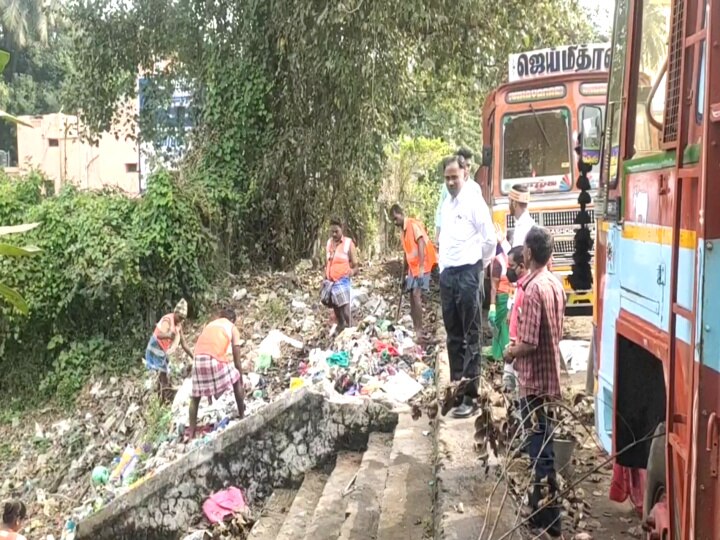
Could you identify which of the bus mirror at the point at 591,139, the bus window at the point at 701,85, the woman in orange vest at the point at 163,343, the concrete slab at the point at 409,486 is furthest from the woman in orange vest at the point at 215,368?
the bus window at the point at 701,85

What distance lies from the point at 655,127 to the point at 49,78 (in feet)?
113

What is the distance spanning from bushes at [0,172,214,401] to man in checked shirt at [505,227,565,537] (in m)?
8.38

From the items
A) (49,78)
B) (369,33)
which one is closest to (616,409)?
(369,33)

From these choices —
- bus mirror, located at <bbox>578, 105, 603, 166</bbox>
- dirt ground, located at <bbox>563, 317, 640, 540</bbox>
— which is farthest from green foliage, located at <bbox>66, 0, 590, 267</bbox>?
dirt ground, located at <bbox>563, 317, 640, 540</bbox>

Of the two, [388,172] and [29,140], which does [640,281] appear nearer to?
[388,172]

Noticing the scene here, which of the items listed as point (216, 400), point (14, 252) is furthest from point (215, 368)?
point (14, 252)

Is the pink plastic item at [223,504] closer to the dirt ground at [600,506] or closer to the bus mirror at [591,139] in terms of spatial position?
the dirt ground at [600,506]

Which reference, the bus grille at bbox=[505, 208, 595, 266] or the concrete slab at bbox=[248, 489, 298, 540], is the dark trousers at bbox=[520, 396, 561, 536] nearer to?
the concrete slab at bbox=[248, 489, 298, 540]

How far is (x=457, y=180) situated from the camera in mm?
5168

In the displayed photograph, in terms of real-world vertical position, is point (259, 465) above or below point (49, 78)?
below

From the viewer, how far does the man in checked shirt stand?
3764 millimetres

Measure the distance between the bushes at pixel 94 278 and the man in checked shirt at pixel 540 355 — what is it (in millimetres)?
8381

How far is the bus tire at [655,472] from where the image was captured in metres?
2.95

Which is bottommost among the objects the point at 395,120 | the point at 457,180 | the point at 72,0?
the point at 457,180
